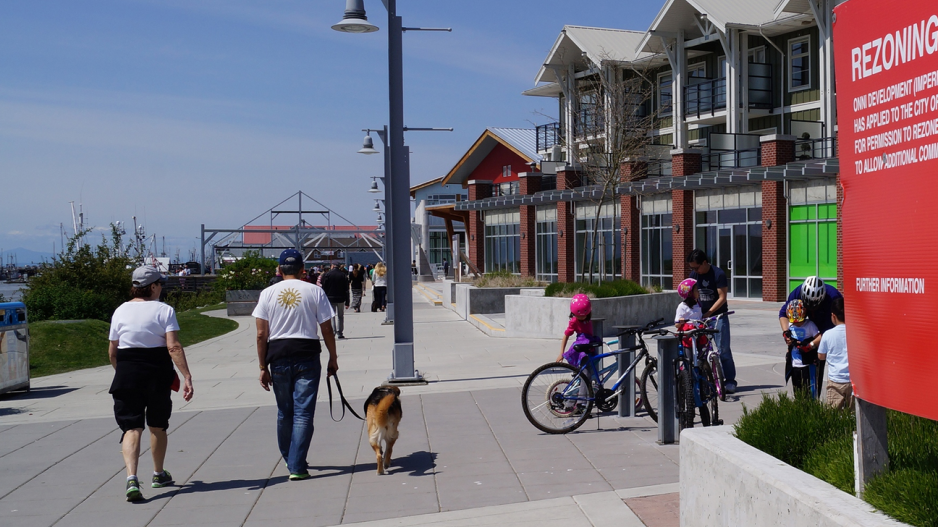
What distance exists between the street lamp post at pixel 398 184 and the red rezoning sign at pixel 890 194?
8784 millimetres

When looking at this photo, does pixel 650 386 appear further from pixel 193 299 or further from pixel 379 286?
pixel 193 299

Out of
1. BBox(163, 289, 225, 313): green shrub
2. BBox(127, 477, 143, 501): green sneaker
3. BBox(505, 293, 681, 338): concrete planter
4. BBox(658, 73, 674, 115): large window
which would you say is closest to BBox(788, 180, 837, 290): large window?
BBox(505, 293, 681, 338): concrete planter

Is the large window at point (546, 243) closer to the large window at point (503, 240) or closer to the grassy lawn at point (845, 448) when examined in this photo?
the large window at point (503, 240)

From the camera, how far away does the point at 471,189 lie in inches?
1882

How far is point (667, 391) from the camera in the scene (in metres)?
7.48

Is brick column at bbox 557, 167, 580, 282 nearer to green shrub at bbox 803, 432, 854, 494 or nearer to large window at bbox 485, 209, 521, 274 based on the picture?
large window at bbox 485, 209, 521, 274

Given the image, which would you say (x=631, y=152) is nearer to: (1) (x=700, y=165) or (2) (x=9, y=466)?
(1) (x=700, y=165)

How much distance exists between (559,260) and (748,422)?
1383 inches

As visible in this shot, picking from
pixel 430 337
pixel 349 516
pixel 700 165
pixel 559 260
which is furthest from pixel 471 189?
pixel 349 516

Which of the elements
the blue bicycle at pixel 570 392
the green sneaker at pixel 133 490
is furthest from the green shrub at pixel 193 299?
the green sneaker at pixel 133 490

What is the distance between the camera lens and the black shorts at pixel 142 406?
634 cm

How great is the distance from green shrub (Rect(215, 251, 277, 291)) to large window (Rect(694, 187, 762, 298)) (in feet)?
50.9

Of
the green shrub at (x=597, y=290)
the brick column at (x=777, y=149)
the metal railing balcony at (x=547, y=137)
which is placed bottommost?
the green shrub at (x=597, y=290)

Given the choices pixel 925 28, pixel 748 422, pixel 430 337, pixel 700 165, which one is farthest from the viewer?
pixel 700 165
